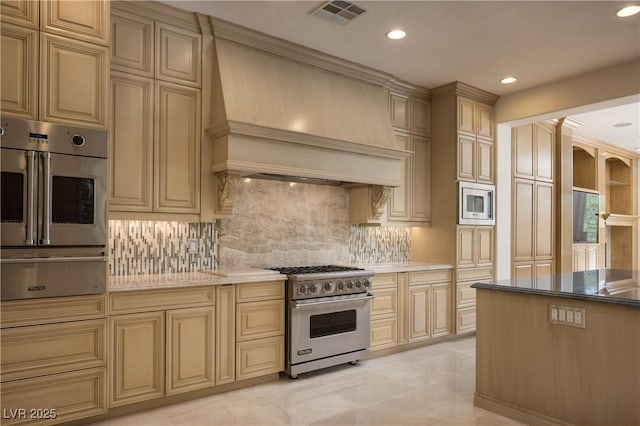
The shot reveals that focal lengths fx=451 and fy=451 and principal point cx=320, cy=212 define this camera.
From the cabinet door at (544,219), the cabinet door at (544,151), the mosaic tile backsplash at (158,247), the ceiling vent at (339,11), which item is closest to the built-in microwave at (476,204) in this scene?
the cabinet door at (544,219)

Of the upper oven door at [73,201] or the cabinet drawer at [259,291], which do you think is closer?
the upper oven door at [73,201]

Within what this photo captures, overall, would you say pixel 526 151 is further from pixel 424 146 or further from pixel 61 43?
pixel 61 43

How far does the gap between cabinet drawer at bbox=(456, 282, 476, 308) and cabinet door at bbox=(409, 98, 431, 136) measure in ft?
6.01

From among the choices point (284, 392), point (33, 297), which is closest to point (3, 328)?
point (33, 297)

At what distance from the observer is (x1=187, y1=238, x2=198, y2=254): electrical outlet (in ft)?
12.5

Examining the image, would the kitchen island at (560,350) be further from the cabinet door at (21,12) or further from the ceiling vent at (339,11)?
the cabinet door at (21,12)

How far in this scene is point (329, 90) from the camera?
171 inches

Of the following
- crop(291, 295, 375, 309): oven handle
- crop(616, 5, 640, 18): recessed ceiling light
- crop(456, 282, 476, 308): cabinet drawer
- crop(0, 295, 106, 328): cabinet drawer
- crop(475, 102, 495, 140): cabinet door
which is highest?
crop(616, 5, 640, 18): recessed ceiling light

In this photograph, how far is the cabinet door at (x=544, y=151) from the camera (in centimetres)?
623

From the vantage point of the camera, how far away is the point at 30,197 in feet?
8.50

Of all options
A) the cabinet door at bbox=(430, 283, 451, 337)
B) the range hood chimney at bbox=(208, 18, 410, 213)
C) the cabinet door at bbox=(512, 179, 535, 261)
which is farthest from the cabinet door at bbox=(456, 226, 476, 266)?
the range hood chimney at bbox=(208, 18, 410, 213)

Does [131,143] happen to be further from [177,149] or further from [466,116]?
[466,116]

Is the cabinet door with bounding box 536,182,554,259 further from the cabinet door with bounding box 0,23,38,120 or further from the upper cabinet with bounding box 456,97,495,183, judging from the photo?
the cabinet door with bounding box 0,23,38,120

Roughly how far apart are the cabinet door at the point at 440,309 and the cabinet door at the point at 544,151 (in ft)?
7.74
